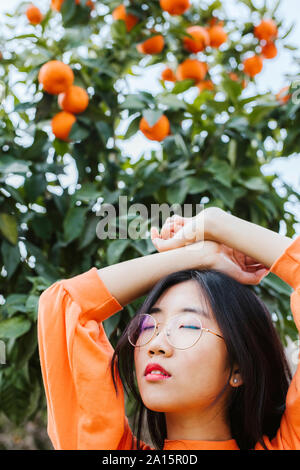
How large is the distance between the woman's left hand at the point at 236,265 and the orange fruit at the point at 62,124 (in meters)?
0.64

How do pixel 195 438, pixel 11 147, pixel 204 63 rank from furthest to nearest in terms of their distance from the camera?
pixel 204 63
pixel 11 147
pixel 195 438

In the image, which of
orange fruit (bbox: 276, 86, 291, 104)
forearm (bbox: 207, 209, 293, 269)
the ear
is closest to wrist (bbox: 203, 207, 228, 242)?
forearm (bbox: 207, 209, 293, 269)

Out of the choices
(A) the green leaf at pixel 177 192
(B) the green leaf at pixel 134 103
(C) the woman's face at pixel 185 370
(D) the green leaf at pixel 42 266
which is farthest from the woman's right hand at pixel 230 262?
(B) the green leaf at pixel 134 103

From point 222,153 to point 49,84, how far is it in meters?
0.49

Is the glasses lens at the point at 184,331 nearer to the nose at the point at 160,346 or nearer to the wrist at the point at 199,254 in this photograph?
the nose at the point at 160,346

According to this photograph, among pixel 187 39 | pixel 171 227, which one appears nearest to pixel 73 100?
pixel 187 39

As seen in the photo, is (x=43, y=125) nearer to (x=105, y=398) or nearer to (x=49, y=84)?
(x=49, y=84)

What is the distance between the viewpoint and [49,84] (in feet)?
4.55

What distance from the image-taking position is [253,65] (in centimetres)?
175

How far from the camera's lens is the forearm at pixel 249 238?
34.4 inches

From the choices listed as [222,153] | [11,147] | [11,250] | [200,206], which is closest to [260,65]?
[222,153]

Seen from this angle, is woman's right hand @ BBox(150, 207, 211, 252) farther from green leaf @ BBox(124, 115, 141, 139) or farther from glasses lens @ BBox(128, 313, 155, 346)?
green leaf @ BBox(124, 115, 141, 139)

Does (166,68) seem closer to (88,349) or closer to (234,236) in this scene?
(234,236)

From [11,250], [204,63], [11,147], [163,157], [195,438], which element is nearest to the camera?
[195,438]
